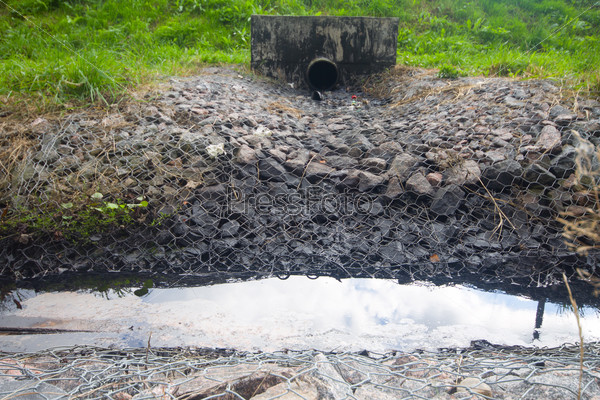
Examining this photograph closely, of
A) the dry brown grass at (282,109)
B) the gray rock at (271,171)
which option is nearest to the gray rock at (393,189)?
the gray rock at (271,171)

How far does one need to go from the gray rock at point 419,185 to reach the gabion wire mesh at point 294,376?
1.19 m

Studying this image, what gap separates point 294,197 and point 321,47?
3613 millimetres

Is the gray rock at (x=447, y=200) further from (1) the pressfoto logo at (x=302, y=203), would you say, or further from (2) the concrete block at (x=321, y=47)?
(2) the concrete block at (x=321, y=47)

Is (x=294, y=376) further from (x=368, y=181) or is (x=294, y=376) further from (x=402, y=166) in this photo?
(x=402, y=166)

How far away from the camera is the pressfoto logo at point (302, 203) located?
102 inches

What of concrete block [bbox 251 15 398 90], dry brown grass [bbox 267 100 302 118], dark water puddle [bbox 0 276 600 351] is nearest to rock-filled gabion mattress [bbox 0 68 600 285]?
dark water puddle [bbox 0 276 600 351]

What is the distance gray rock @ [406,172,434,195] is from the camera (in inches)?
103

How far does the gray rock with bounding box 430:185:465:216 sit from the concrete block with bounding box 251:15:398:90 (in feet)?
11.1

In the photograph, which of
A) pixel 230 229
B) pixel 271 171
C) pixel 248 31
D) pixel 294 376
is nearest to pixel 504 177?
pixel 271 171

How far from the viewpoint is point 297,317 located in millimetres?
1984

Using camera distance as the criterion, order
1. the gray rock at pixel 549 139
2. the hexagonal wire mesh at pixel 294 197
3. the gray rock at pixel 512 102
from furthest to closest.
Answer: the gray rock at pixel 512 102 → the gray rock at pixel 549 139 → the hexagonal wire mesh at pixel 294 197

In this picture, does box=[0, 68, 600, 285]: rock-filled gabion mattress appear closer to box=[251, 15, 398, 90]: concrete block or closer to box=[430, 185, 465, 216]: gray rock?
box=[430, 185, 465, 216]: gray rock

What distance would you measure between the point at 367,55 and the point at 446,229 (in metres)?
3.85

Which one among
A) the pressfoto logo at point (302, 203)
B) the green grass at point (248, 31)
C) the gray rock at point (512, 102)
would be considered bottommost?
the pressfoto logo at point (302, 203)
